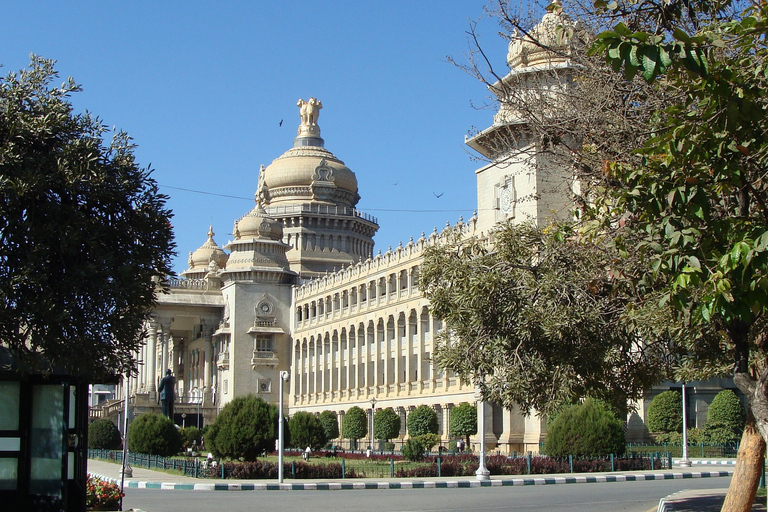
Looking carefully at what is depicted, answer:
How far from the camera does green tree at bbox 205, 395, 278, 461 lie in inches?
1325

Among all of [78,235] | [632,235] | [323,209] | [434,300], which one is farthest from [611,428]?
[323,209]

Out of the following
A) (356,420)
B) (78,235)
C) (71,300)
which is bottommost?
A: (356,420)

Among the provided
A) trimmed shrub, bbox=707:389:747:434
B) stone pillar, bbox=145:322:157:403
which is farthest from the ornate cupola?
trimmed shrub, bbox=707:389:747:434

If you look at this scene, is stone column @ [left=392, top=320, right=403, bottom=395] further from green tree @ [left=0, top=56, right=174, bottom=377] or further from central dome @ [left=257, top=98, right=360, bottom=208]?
green tree @ [left=0, top=56, right=174, bottom=377]

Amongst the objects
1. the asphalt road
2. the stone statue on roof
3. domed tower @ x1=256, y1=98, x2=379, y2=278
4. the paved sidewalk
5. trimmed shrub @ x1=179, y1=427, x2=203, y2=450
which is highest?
the stone statue on roof

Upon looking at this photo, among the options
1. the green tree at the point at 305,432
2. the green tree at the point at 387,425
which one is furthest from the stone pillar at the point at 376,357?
the green tree at the point at 305,432

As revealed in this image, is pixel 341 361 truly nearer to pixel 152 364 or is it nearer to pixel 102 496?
pixel 152 364

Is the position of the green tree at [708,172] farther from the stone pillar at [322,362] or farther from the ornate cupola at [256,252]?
the ornate cupola at [256,252]

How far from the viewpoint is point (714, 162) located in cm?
1015

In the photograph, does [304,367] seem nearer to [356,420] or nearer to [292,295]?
[292,295]

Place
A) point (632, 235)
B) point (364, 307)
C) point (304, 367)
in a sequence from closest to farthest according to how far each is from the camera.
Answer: point (632, 235) < point (364, 307) < point (304, 367)

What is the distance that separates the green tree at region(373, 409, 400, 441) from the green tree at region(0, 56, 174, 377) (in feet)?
136

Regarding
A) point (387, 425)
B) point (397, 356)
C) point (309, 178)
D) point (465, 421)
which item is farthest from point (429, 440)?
point (309, 178)

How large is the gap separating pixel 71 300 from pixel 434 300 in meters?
7.69
